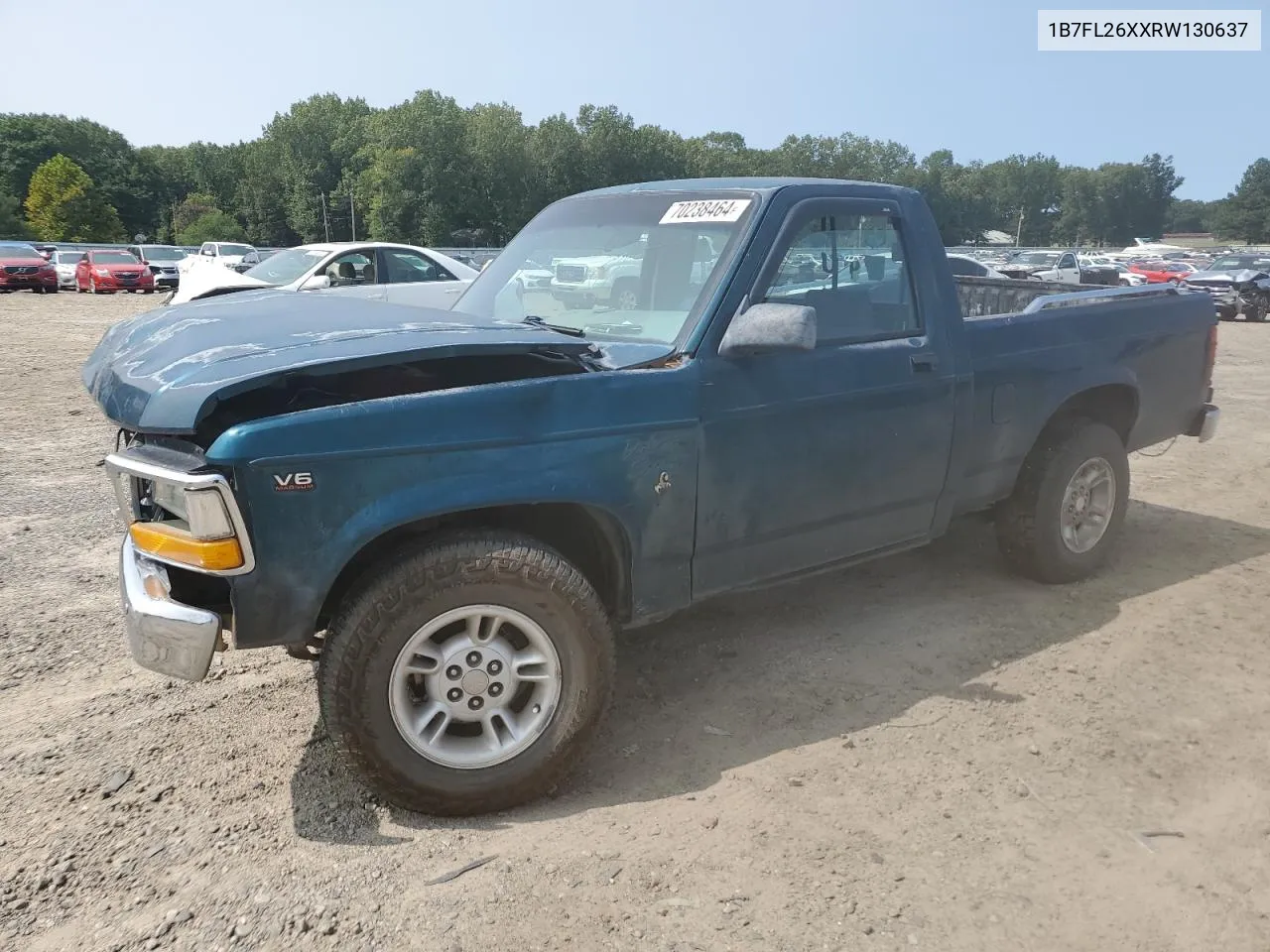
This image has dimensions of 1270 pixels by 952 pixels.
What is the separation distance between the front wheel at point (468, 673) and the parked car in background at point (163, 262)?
31.2 m

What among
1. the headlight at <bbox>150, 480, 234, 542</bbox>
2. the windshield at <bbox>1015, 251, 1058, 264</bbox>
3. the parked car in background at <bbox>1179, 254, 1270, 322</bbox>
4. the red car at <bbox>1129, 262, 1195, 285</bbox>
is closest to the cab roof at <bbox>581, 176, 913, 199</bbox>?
the headlight at <bbox>150, 480, 234, 542</bbox>

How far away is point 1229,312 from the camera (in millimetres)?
23359

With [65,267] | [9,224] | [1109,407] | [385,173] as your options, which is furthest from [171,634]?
[385,173]

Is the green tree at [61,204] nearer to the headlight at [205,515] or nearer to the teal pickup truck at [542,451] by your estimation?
the teal pickup truck at [542,451]

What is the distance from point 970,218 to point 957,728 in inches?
4912

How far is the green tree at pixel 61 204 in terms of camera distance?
70312 mm

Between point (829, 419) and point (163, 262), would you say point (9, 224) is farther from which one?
A: point (829, 419)

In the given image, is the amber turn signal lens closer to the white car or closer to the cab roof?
the cab roof

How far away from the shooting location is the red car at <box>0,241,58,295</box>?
90.0ft

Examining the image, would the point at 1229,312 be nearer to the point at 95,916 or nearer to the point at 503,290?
the point at 503,290

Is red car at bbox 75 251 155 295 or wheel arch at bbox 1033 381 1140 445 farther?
red car at bbox 75 251 155 295

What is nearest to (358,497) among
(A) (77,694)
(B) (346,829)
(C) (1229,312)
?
(B) (346,829)

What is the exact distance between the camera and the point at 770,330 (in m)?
3.15

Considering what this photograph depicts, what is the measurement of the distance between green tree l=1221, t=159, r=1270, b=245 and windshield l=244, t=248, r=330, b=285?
125 metres
